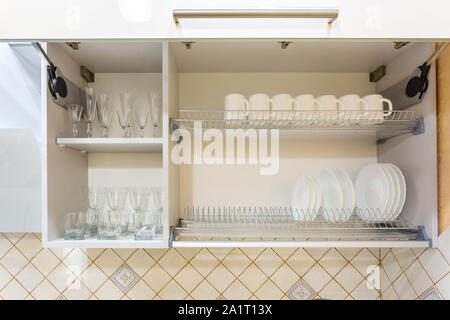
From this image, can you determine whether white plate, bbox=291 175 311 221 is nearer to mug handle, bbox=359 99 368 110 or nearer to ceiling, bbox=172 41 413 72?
mug handle, bbox=359 99 368 110

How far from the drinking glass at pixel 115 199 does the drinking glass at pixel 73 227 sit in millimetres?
110

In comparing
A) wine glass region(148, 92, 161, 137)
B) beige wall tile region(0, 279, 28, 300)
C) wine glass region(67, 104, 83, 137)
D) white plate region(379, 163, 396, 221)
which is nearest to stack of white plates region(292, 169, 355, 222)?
white plate region(379, 163, 396, 221)

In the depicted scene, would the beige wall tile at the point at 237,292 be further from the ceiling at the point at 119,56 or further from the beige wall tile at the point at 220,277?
the ceiling at the point at 119,56

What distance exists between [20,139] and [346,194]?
1.11 metres

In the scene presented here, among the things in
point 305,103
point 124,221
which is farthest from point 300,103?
point 124,221

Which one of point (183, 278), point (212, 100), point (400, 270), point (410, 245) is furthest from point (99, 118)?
point (400, 270)

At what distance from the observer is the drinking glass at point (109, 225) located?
2.92 feet

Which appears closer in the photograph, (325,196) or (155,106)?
(155,106)

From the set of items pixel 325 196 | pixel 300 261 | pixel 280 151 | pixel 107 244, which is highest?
pixel 280 151

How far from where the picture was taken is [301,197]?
3.43 feet

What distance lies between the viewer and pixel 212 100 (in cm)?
115

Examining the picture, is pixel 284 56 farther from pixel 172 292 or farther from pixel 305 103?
pixel 172 292

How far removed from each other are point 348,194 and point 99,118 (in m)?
0.89

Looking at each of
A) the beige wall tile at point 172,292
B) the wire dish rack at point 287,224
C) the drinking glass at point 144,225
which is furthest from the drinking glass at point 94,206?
the beige wall tile at point 172,292
